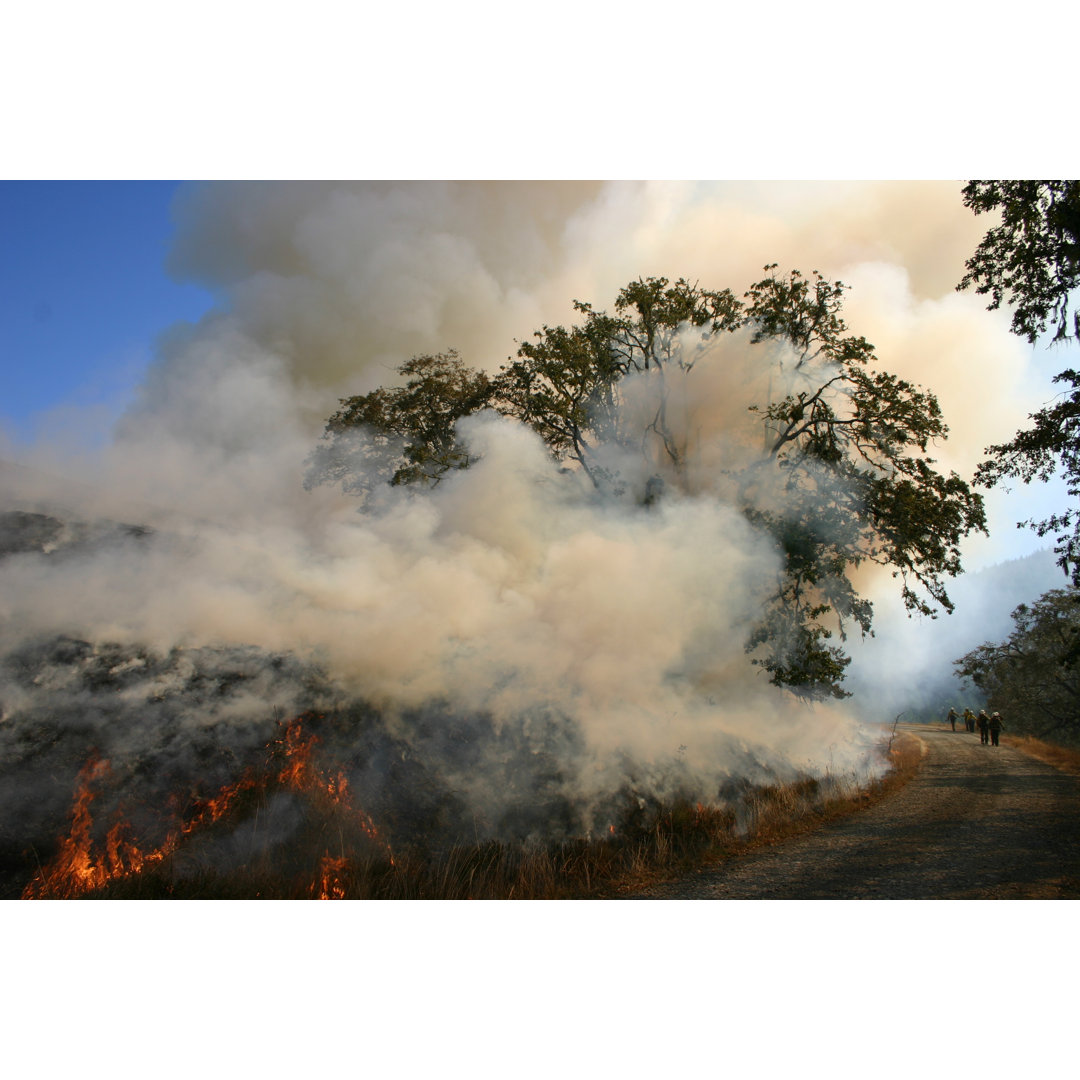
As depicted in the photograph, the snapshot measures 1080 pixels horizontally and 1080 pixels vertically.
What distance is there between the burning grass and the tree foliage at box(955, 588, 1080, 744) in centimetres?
1737

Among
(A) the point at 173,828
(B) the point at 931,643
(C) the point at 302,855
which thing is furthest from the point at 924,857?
(B) the point at 931,643

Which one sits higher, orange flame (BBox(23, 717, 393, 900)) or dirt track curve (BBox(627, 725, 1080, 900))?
orange flame (BBox(23, 717, 393, 900))

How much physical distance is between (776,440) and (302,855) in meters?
8.70

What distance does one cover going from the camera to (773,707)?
8000 millimetres

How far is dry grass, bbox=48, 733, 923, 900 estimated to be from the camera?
14.7ft

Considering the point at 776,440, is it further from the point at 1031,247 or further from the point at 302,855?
the point at 302,855

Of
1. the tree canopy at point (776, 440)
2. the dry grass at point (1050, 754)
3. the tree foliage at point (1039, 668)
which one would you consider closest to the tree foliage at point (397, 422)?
the tree canopy at point (776, 440)

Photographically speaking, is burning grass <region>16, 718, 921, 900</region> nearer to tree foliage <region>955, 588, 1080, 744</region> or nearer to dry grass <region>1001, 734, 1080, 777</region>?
dry grass <region>1001, 734, 1080, 777</region>

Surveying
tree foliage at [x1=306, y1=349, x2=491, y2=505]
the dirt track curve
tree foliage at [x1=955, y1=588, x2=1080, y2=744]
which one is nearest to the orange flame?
the dirt track curve

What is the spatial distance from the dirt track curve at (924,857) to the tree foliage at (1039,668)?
41.9 ft

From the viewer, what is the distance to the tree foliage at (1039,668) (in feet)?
57.0

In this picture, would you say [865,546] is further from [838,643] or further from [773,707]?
[773,707]

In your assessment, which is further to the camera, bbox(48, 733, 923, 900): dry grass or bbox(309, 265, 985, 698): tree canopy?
bbox(309, 265, 985, 698): tree canopy

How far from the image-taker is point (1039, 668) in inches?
723
